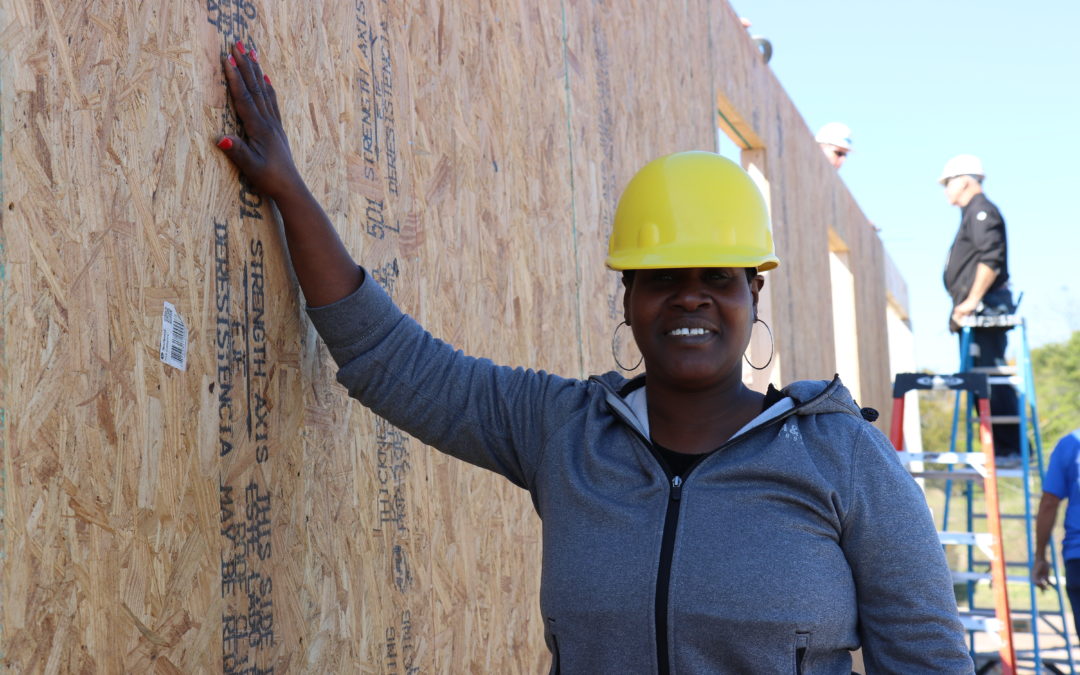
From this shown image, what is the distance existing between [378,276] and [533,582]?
1330mm

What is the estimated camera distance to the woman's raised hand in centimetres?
210

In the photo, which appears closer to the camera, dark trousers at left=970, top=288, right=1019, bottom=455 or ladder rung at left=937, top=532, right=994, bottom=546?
ladder rung at left=937, top=532, right=994, bottom=546

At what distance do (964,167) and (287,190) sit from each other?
843 centimetres

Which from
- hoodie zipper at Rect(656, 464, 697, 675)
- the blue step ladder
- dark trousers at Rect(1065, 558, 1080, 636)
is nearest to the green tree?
the blue step ladder

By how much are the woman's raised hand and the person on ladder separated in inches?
304

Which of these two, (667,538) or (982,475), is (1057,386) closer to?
(982,475)

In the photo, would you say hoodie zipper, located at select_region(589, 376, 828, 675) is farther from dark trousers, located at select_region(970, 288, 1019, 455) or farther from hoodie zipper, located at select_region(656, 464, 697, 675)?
dark trousers, located at select_region(970, 288, 1019, 455)

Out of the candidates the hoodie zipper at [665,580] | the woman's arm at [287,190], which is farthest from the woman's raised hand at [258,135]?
the hoodie zipper at [665,580]

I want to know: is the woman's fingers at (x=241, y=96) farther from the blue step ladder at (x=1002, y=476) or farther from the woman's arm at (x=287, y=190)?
the blue step ladder at (x=1002, y=476)

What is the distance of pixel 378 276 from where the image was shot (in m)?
2.65

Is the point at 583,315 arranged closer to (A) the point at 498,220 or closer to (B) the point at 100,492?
(A) the point at 498,220

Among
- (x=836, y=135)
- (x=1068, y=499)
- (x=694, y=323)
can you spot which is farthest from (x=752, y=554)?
(x=836, y=135)

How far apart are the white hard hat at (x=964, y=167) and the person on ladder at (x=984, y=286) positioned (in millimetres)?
33

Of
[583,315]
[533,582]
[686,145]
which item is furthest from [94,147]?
[686,145]
